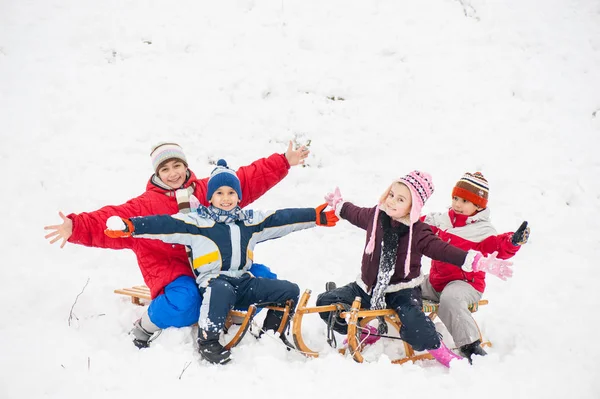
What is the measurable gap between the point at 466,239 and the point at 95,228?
2991 mm

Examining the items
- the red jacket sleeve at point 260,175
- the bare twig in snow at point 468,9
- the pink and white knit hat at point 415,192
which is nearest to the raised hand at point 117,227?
the red jacket sleeve at point 260,175

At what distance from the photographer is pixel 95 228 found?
3471 mm

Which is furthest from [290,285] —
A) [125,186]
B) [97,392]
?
[125,186]

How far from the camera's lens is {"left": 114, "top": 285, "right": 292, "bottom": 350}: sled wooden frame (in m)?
3.45

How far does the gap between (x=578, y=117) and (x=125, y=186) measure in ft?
21.3

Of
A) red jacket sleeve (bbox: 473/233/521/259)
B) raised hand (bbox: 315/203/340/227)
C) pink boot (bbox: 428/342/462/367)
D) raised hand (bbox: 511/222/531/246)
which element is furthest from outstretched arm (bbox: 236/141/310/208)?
pink boot (bbox: 428/342/462/367)

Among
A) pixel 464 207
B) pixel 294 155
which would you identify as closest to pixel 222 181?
pixel 294 155

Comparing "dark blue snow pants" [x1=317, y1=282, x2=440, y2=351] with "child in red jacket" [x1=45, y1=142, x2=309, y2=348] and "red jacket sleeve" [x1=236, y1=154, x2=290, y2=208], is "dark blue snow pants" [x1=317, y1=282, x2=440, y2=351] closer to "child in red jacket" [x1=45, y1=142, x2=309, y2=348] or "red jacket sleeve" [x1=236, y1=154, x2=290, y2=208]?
"child in red jacket" [x1=45, y1=142, x2=309, y2=348]

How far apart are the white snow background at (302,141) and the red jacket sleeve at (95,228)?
0.64m

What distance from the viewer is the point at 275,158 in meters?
4.32

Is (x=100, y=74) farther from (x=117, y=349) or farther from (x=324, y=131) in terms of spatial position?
(x=117, y=349)

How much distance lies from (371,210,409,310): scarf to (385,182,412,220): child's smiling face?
4.2 inches

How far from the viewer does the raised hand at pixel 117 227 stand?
3.31 meters

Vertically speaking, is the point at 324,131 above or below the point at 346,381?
above
